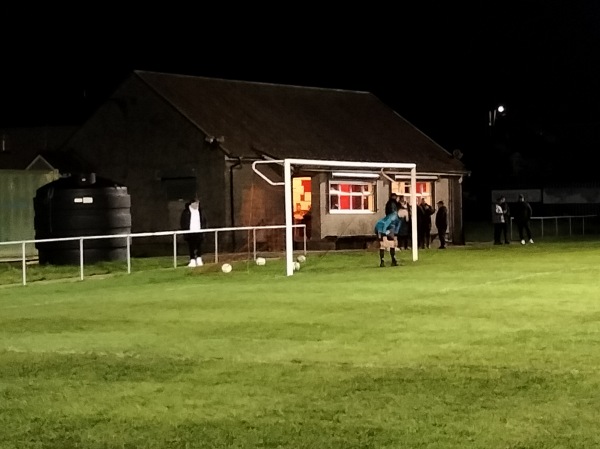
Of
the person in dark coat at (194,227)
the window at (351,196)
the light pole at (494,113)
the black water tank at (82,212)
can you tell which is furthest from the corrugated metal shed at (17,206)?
the light pole at (494,113)

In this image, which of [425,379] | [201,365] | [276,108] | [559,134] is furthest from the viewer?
[559,134]

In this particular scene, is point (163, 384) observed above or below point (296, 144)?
below

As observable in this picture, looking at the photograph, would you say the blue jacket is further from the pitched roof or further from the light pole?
the light pole

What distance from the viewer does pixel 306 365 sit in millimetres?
10633

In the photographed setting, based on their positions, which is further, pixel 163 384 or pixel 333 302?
pixel 333 302

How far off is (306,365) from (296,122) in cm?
2687

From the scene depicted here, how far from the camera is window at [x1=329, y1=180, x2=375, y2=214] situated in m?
35.2

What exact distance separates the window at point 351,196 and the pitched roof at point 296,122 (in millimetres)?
916

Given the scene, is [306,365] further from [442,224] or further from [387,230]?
[442,224]

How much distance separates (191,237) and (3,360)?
46.5ft

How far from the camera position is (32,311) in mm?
16453

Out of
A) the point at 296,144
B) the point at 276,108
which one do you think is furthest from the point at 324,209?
the point at 276,108

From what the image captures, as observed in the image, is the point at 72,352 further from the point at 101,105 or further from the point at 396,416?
the point at 101,105

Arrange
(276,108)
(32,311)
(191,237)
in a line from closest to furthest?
(32,311)
(191,237)
(276,108)
